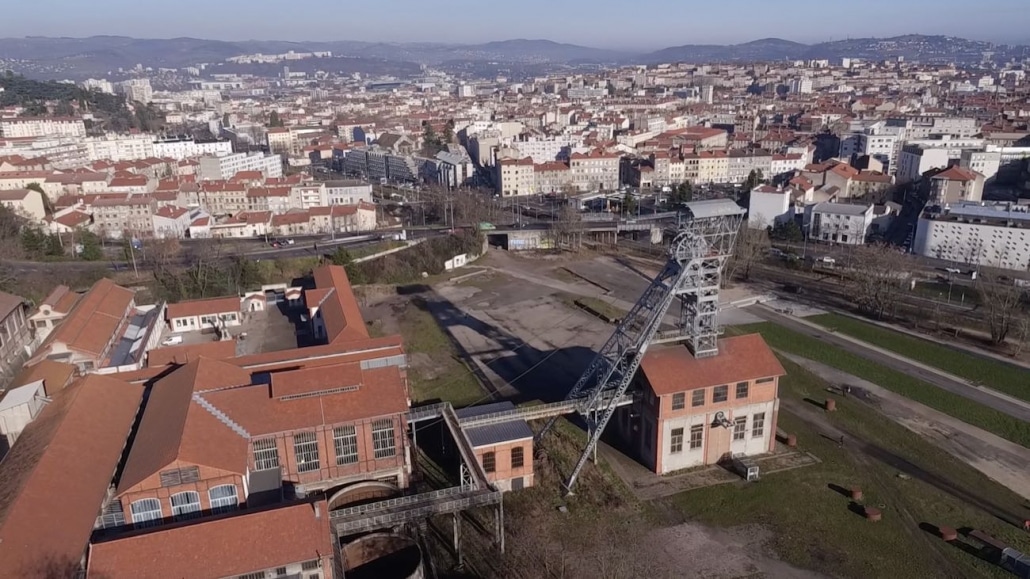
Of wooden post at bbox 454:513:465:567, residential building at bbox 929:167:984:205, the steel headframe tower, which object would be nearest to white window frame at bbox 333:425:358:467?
wooden post at bbox 454:513:465:567

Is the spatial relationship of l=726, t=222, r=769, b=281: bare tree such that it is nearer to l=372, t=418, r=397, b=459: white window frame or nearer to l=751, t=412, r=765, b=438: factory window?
l=751, t=412, r=765, b=438: factory window

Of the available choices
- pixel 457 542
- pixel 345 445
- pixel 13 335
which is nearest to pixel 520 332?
pixel 345 445

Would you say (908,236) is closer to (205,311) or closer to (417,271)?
(417,271)

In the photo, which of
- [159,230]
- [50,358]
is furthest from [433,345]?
[159,230]

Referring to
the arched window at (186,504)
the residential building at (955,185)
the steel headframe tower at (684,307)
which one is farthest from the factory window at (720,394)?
the residential building at (955,185)

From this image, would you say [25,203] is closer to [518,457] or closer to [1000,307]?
[518,457]

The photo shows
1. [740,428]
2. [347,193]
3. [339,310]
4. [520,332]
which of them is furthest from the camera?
[347,193]
